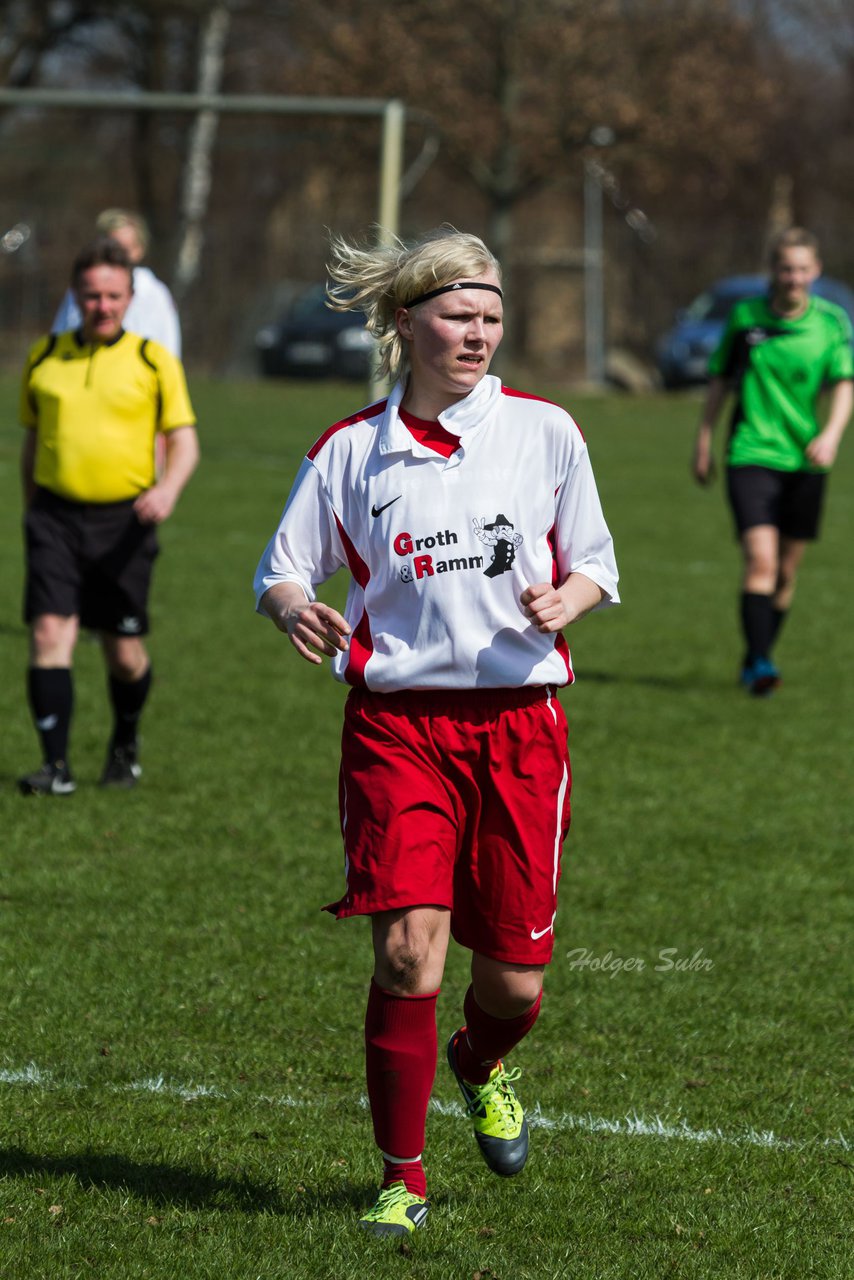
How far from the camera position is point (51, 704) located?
22.6ft

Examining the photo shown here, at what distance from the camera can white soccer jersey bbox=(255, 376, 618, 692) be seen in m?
3.64

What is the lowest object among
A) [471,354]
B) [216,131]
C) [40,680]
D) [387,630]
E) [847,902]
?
[847,902]

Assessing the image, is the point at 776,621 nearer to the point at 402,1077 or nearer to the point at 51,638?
the point at 51,638

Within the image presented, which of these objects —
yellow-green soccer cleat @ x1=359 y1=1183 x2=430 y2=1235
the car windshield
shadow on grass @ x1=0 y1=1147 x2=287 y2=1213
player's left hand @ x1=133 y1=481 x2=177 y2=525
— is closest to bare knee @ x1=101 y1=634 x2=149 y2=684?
player's left hand @ x1=133 y1=481 x2=177 y2=525

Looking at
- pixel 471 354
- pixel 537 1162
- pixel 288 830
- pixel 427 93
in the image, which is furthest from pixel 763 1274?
pixel 427 93

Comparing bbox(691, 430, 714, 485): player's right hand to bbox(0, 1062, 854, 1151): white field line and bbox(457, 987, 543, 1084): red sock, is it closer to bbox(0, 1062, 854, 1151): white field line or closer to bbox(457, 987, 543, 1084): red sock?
bbox(0, 1062, 854, 1151): white field line

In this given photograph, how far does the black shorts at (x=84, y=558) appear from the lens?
679 centimetres

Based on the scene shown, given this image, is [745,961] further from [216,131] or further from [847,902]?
[216,131]

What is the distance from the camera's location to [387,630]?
3674 mm

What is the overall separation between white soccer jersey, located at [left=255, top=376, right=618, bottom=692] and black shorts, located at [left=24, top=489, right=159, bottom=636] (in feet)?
10.3

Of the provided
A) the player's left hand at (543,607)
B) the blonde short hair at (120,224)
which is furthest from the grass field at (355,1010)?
the blonde short hair at (120,224)

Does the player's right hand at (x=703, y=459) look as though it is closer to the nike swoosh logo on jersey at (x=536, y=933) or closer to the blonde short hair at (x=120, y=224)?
the blonde short hair at (x=120, y=224)

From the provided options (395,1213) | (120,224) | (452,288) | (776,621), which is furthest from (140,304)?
(395,1213)

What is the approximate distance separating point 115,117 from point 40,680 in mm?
35863
